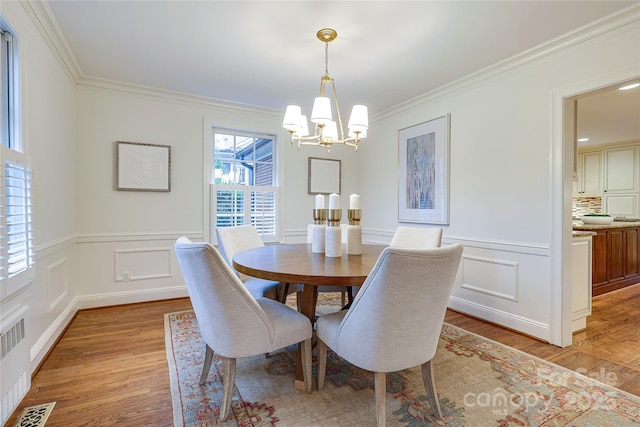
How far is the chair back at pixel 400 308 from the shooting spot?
4.09ft

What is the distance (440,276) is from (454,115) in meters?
2.56

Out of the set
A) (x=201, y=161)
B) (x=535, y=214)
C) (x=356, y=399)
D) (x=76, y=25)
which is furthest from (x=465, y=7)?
(x=201, y=161)

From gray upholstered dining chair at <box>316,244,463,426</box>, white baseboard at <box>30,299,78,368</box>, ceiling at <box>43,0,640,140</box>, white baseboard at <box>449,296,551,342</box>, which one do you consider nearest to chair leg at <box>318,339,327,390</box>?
gray upholstered dining chair at <box>316,244,463,426</box>

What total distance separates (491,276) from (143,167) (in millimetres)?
3782

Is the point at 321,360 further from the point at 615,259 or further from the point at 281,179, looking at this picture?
the point at 615,259

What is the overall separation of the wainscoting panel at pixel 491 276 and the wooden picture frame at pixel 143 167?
133 inches

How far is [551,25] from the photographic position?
224cm

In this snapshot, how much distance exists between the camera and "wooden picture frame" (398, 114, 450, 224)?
343 centimetres

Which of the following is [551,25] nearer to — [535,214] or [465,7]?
[465,7]

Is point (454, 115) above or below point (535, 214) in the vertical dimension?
above

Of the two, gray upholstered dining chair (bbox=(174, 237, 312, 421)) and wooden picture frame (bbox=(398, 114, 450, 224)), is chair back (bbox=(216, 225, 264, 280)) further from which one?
wooden picture frame (bbox=(398, 114, 450, 224))

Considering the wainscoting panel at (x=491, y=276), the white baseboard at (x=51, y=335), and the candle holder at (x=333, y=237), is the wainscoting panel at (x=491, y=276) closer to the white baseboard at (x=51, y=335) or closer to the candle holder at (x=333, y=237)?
the candle holder at (x=333, y=237)

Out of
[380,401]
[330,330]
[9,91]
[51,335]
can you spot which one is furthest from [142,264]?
[380,401]

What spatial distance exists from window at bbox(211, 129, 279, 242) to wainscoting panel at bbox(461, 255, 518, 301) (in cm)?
233
